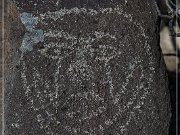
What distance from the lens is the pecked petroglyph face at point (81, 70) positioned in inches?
57.4

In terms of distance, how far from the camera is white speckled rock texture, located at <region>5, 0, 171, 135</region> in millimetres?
1457

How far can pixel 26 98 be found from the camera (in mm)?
1458

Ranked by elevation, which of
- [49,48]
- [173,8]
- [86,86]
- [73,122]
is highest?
[173,8]

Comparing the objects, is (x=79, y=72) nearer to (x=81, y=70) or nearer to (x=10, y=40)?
(x=81, y=70)

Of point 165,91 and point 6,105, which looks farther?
point 165,91

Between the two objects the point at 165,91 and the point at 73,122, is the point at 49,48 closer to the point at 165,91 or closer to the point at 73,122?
the point at 73,122

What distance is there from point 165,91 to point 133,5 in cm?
31

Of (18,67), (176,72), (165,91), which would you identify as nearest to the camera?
(18,67)

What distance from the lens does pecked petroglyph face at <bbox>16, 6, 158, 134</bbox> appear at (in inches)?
57.4

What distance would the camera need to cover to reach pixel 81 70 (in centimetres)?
147

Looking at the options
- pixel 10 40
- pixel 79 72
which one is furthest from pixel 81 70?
pixel 10 40

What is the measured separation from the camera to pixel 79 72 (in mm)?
1467

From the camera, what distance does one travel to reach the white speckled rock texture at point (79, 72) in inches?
57.4

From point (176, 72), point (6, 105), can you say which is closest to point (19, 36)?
point (6, 105)
